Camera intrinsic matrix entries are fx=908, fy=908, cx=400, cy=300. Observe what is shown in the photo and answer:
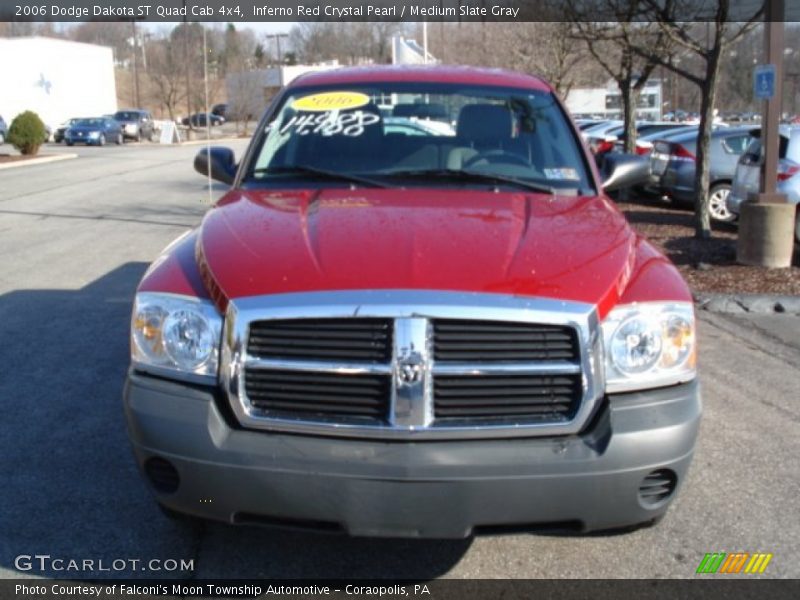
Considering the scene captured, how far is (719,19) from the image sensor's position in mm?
10414

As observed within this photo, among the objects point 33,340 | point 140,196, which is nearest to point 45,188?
point 140,196

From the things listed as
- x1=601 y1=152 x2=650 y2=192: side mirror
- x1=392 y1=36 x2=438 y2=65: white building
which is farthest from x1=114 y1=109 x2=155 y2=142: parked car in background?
x1=601 y1=152 x2=650 y2=192: side mirror

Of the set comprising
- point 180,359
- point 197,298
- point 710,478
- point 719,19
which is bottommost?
point 710,478

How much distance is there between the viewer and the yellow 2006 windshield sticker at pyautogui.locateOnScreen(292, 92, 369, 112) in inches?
186

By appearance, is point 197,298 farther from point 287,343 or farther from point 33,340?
point 33,340

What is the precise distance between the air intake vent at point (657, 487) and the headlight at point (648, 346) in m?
0.30

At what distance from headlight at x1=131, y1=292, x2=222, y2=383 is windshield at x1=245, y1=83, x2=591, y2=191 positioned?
124cm

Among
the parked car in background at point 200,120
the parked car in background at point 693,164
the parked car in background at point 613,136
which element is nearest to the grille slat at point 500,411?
the parked car in background at point 693,164

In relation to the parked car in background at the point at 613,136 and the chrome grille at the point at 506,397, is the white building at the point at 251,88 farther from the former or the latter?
the chrome grille at the point at 506,397

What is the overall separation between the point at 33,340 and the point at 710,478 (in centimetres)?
492

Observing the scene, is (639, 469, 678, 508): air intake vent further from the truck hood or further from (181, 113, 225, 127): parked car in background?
(181, 113, 225, 127): parked car in background

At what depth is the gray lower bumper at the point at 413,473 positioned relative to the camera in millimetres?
2855

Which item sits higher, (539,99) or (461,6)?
(461,6)

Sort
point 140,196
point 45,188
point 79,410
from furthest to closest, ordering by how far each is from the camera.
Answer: point 45,188, point 140,196, point 79,410
